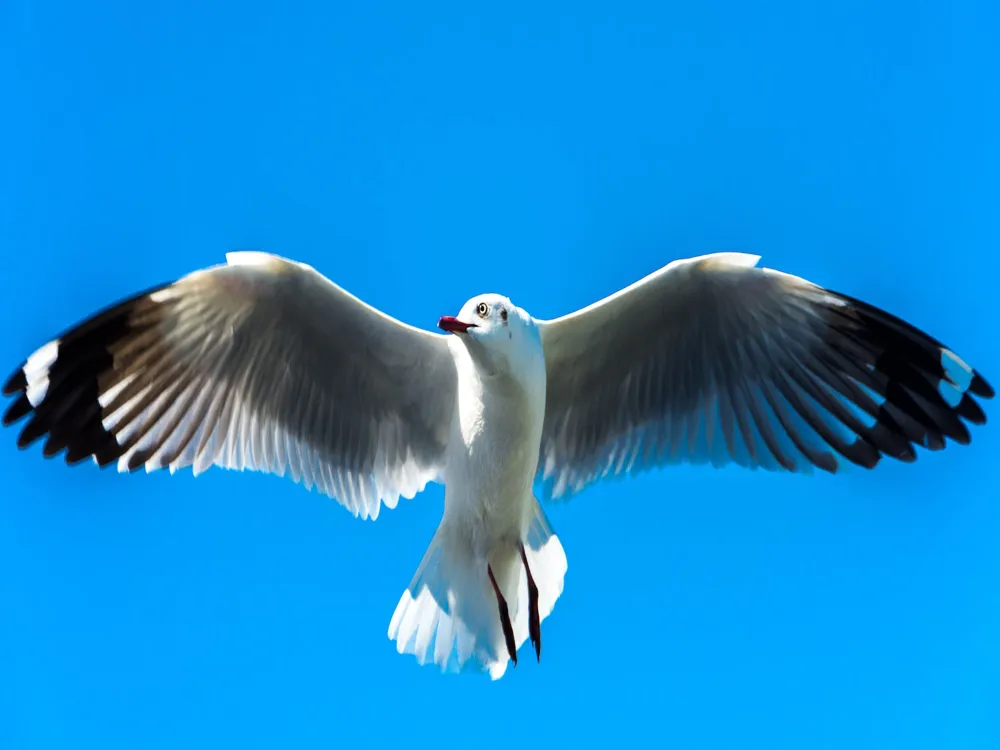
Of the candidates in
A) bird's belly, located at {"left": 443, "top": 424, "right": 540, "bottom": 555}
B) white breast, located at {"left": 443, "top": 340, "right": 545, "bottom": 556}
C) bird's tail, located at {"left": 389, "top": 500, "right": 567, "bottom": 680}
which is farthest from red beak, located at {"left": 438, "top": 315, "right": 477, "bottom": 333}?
bird's tail, located at {"left": 389, "top": 500, "right": 567, "bottom": 680}

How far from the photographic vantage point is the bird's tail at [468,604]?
666cm

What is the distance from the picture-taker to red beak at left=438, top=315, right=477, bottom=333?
575 centimetres

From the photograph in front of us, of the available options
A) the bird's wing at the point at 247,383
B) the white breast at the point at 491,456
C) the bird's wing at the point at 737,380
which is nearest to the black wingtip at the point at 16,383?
the bird's wing at the point at 247,383

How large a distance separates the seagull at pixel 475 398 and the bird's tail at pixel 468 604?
0.01 m

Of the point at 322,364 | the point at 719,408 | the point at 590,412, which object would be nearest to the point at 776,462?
the point at 719,408

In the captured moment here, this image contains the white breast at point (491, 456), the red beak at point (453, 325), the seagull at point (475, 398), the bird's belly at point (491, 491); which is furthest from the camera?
the seagull at point (475, 398)

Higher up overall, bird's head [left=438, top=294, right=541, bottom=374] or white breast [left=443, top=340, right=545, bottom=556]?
bird's head [left=438, top=294, right=541, bottom=374]

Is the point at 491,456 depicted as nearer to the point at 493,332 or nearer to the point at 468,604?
the point at 493,332

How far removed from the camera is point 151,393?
21.9ft

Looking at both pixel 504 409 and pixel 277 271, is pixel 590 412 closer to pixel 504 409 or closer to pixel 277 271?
pixel 504 409

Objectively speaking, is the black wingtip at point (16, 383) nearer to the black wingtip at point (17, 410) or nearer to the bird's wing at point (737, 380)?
the black wingtip at point (17, 410)

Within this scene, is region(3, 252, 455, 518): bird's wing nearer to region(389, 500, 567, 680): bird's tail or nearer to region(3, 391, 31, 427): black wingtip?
region(3, 391, 31, 427): black wingtip

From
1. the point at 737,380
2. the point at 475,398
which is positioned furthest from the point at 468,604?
the point at 737,380

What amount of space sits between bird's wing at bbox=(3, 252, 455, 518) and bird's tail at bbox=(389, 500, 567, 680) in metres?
0.66
